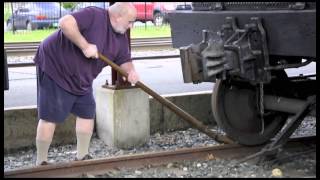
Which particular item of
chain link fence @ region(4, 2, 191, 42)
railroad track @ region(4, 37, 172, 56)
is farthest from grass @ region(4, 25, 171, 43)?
railroad track @ region(4, 37, 172, 56)

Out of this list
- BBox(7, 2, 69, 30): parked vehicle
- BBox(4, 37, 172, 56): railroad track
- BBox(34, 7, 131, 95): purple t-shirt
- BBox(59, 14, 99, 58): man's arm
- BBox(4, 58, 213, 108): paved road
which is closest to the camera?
BBox(59, 14, 99, 58): man's arm

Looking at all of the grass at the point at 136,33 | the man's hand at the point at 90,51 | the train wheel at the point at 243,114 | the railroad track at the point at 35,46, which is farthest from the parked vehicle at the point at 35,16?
the man's hand at the point at 90,51

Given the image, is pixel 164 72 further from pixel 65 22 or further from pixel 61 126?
pixel 65 22

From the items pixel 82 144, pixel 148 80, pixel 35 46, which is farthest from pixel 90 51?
pixel 35 46

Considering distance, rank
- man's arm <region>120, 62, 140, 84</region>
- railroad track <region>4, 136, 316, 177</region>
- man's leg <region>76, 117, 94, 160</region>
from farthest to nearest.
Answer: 1. man's leg <region>76, 117, 94, 160</region>
2. man's arm <region>120, 62, 140, 84</region>
3. railroad track <region>4, 136, 316, 177</region>

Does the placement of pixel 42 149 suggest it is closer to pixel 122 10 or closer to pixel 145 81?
pixel 122 10

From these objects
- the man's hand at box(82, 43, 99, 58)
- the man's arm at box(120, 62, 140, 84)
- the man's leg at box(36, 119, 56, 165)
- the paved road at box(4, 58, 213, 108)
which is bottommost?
the paved road at box(4, 58, 213, 108)

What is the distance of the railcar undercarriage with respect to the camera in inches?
176

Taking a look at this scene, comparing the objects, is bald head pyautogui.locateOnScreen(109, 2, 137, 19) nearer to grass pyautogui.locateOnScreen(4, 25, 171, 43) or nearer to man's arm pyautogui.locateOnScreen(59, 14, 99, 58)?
man's arm pyautogui.locateOnScreen(59, 14, 99, 58)

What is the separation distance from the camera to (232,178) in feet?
14.7

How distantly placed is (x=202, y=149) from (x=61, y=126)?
5.56 ft

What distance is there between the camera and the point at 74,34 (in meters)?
4.61

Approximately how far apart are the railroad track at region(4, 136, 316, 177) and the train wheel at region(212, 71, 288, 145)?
0.43 ft

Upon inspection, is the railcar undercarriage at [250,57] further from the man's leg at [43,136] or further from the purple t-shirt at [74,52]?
the man's leg at [43,136]
